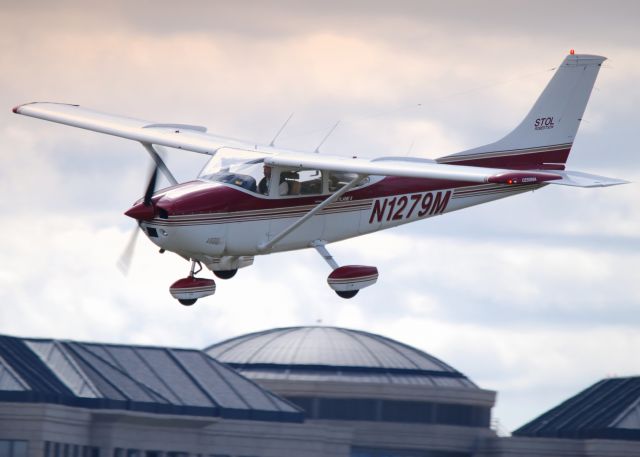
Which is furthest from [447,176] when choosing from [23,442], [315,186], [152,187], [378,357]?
[378,357]

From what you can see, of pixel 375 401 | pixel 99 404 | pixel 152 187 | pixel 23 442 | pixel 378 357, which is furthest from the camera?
pixel 378 357

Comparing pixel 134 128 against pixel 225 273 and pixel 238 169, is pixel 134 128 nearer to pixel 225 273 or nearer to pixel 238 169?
pixel 225 273

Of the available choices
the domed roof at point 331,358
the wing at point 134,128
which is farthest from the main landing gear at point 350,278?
the domed roof at point 331,358

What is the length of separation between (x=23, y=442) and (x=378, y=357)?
137 feet

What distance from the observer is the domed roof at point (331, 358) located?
11262 cm

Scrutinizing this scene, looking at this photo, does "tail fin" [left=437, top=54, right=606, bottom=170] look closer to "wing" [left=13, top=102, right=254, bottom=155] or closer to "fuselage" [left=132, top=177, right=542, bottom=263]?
"fuselage" [left=132, top=177, right=542, bottom=263]

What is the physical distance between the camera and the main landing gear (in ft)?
146

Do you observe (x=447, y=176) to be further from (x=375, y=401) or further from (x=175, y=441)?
(x=375, y=401)

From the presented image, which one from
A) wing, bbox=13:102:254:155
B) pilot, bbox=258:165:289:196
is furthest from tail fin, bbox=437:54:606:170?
pilot, bbox=258:165:289:196

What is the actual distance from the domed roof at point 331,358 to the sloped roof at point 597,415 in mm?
8916

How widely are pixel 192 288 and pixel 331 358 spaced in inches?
2832

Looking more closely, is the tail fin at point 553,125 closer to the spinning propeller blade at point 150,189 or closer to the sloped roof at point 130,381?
the spinning propeller blade at point 150,189

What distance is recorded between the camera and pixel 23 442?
77.8m

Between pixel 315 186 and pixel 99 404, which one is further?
pixel 99 404
